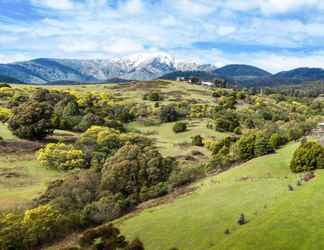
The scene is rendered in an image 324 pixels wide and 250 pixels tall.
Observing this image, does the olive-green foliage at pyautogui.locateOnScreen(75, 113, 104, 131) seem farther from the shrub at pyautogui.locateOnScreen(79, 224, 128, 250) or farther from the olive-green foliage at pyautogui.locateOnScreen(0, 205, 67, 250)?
the shrub at pyautogui.locateOnScreen(79, 224, 128, 250)

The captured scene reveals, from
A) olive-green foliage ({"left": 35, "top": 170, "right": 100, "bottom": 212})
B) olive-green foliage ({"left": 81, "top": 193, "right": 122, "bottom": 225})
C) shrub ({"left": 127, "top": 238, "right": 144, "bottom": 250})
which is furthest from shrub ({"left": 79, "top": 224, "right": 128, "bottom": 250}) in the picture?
olive-green foliage ({"left": 35, "top": 170, "right": 100, "bottom": 212})

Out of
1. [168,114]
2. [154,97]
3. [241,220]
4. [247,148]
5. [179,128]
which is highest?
[154,97]

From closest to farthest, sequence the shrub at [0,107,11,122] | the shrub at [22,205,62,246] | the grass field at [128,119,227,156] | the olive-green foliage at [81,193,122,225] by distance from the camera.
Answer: the shrub at [22,205,62,246] → the olive-green foliage at [81,193,122,225] → the grass field at [128,119,227,156] → the shrub at [0,107,11,122]

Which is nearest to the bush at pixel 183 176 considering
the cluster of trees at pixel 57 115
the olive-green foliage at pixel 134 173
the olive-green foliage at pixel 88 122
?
the olive-green foliage at pixel 134 173

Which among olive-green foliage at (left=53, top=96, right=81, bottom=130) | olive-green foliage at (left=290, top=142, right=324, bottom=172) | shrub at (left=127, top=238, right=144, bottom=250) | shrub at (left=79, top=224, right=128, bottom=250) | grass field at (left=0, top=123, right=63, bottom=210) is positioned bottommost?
grass field at (left=0, top=123, right=63, bottom=210)

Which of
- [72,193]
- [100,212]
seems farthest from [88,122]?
[100,212]

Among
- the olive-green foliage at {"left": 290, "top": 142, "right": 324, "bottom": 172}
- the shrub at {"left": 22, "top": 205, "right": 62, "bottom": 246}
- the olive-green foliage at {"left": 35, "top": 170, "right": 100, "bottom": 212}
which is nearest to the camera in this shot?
the shrub at {"left": 22, "top": 205, "right": 62, "bottom": 246}

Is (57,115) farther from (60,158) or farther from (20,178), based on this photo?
(20,178)

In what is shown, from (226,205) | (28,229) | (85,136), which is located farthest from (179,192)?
(85,136)
